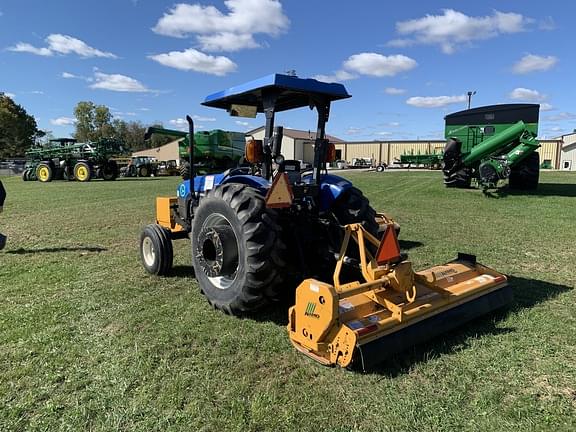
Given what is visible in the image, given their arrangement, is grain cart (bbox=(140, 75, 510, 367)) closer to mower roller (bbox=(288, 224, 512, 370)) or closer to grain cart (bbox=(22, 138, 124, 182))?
mower roller (bbox=(288, 224, 512, 370))

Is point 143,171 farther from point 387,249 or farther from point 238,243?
point 387,249

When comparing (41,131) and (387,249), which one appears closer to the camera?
(387,249)

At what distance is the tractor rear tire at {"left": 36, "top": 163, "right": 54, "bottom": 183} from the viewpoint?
88.2 feet

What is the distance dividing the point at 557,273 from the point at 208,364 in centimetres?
451

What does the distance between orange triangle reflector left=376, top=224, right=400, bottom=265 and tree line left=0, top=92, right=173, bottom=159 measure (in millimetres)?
42697

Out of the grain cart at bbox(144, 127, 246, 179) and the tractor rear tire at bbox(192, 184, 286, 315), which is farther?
the grain cart at bbox(144, 127, 246, 179)

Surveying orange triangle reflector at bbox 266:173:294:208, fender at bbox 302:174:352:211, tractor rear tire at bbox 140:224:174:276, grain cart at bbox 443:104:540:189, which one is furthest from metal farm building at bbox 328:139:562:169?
orange triangle reflector at bbox 266:173:294:208

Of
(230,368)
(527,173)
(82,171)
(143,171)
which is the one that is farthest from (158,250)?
(143,171)

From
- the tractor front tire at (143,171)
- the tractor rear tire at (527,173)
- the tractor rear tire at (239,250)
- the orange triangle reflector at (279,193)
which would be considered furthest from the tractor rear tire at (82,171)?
the orange triangle reflector at (279,193)

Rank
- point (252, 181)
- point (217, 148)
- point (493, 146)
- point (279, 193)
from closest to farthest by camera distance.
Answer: point (279, 193), point (252, 181), point (493, 146), point (217, 148)

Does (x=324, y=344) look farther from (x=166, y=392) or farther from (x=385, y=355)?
(x=166, y=392)

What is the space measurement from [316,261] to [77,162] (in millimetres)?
26934

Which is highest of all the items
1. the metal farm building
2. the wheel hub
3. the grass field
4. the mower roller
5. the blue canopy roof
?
the metal farm building

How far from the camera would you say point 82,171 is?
26.5 m
